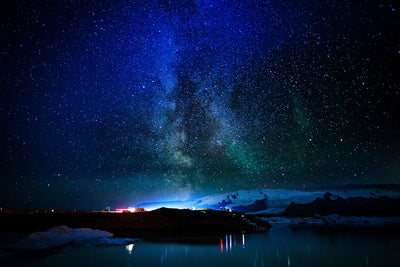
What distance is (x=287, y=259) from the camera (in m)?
20.9

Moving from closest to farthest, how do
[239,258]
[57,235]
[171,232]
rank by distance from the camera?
[239,258], [57,235], [171,232]

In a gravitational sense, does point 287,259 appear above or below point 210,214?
below

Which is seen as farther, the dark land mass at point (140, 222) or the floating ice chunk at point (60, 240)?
the dark land mass at point (140, 222)

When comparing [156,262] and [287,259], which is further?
[287,259]

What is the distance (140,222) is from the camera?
146 ft

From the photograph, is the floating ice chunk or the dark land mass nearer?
the floating ice chunk

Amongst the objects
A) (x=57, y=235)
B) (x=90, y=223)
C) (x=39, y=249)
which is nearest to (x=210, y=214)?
(x=90, y=223)

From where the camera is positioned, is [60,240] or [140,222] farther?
[140,222]

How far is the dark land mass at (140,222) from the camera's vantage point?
42.9 metres

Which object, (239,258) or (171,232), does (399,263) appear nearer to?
(239,258)

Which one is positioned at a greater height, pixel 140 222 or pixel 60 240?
pixel 140 222

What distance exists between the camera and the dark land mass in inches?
1688

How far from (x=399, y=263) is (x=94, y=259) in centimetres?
2111

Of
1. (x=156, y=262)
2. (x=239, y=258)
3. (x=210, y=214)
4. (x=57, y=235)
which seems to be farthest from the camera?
(x=210, y=214)
